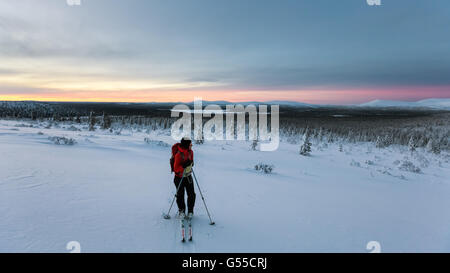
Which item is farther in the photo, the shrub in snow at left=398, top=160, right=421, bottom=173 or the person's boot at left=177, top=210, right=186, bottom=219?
the shrub in snow at left=398, top=160, right=421, bottom=173

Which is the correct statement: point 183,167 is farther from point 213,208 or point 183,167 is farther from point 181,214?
point 213,208

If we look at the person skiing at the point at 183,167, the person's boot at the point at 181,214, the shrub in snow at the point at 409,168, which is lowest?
the shrub in snow at the point at 409,168

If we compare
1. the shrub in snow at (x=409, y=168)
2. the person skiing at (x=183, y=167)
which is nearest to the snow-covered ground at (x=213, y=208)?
the person skiing at (x=183, y=167)

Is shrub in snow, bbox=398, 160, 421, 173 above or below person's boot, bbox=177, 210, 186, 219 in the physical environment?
below

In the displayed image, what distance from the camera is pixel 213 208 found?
522 cm

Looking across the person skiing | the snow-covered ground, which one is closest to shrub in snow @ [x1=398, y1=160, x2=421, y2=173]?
the snow-covered ground

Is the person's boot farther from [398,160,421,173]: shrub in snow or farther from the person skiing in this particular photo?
[398,160,421,173]: shrub in snow

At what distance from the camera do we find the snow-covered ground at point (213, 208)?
12.3 feet

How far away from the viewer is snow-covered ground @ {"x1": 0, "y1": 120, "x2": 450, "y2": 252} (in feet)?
12.3

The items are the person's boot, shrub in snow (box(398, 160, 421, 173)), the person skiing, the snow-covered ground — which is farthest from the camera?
shrub in snow (box(398, 160, 421, 173))

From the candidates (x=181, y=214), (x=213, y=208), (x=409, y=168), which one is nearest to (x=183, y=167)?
(x=181, y=214)

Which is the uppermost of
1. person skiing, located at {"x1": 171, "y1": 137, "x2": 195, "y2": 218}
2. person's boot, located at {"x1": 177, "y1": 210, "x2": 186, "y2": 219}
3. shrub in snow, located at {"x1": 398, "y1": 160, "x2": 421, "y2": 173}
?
person skiing, located at {"x1": 171, "y1": 137, "x2": 195, "y2": 218}

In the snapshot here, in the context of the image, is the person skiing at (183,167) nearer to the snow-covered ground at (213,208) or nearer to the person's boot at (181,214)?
the person's boot at (181,214)
